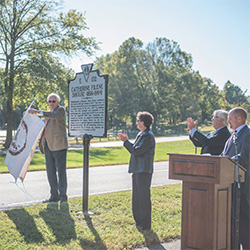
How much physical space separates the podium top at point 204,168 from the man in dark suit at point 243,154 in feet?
0.57

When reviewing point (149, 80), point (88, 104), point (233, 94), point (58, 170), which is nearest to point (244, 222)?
point (88, 104)

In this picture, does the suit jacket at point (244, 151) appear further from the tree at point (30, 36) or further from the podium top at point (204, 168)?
the tree at point (30, 36)

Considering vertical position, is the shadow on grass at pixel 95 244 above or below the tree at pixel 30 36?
below

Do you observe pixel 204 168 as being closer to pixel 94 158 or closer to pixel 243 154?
pixel 243 154

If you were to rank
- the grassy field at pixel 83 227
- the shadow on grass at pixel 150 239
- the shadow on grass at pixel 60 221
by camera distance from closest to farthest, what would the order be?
the grassy field at pixel 83 227, the shadow on grass at pixel 150 239, the shadow on grass at pixel 60 221

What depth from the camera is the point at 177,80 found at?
65.7 metres

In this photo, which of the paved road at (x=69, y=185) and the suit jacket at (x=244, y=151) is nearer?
the suit jacket at (x=244, y=151)

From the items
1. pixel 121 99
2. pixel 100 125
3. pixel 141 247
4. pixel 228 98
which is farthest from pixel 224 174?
pixel 228 98

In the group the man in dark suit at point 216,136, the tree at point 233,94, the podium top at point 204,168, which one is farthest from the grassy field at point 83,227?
the tree at point 233,94

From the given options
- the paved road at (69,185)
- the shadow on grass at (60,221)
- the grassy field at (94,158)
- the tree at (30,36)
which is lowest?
the grassy field at (94,158)

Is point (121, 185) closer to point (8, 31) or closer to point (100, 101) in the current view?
point (100, 101)

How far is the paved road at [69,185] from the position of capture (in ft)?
26.5

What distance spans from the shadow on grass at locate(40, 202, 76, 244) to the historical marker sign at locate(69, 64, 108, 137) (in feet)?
4.85

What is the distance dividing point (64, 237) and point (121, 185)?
5442 millimetres
